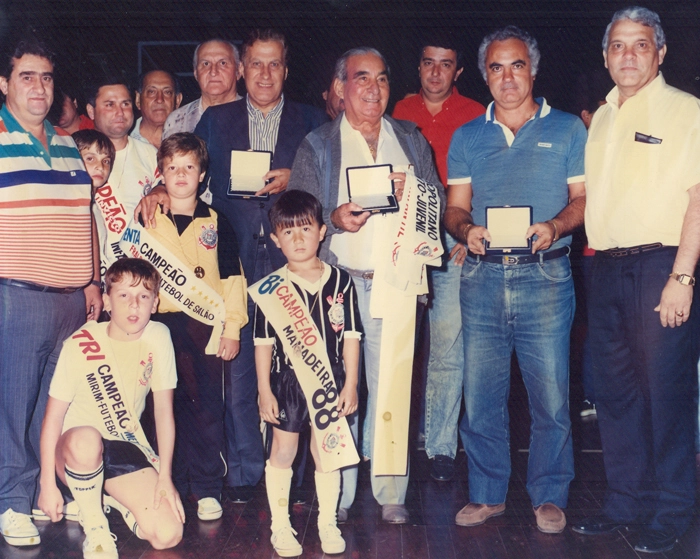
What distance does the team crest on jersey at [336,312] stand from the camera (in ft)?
9.11

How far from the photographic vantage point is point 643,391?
2803 millimetres

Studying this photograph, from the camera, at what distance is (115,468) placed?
2.79m

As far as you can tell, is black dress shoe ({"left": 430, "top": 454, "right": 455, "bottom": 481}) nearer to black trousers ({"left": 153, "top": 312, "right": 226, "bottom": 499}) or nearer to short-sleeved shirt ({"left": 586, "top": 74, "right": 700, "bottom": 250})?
black trousers ({"left": 153, "top": 312, "right": 226, "bottom": 499})

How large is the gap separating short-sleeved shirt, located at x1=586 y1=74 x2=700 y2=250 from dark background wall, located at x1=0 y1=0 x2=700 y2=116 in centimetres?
232

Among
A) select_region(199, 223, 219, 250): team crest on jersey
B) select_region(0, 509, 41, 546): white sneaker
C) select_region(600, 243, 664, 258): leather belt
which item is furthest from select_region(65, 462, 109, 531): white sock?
select_region(600, 243, 664, 258): leather belt

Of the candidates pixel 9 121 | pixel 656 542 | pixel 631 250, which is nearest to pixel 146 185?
pixel 9 121

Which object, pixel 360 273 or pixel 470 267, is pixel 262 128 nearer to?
pixel 360 273

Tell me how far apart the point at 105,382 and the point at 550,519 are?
169 centimetres

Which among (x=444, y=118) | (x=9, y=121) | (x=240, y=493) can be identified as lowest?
(x=240, y=493)

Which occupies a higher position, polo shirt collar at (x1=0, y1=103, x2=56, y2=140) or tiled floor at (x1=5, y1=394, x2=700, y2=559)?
polo shirt collar at (x1=0, y1=103, x2=56, y2=140)

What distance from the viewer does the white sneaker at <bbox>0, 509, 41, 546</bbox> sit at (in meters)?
2.77

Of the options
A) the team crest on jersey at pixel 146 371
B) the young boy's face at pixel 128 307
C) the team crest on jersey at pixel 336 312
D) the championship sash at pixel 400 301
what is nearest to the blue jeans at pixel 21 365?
the young boy's face at pixel 128 307

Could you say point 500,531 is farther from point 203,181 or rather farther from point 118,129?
point 118,129

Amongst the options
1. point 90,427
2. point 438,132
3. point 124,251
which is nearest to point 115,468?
point 90,427
